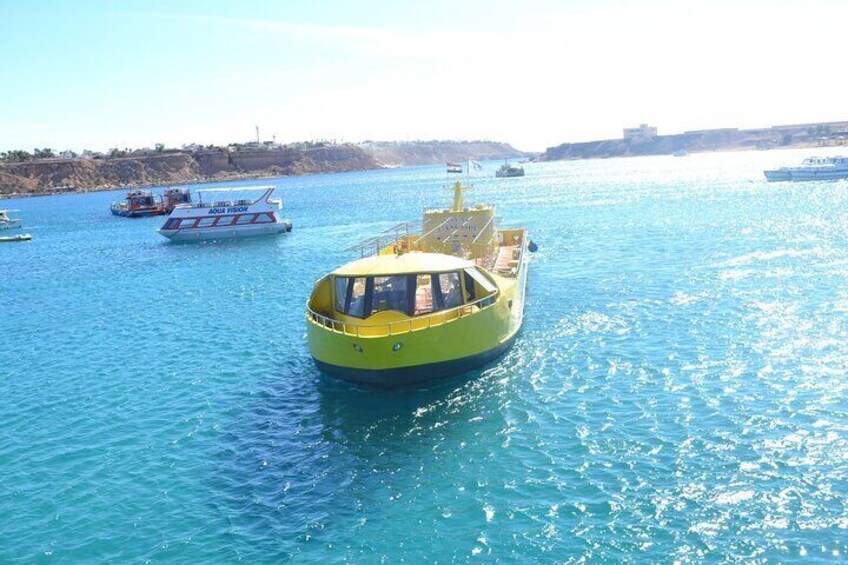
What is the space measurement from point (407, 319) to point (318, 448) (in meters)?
5.43

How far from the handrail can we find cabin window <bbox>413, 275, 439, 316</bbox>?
0.50 meters

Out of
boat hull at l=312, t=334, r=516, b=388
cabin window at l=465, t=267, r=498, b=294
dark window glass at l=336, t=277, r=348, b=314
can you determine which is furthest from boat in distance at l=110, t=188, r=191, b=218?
boat hull at l=312, t=334, r=516, b=388

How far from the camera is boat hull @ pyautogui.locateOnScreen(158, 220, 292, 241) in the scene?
71.9 m

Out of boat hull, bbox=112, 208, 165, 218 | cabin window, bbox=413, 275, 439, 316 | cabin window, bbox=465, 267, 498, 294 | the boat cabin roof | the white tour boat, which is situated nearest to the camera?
the boat cabin roof

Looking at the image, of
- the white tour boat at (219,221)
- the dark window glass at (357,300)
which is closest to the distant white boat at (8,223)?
the white tour boat at (219,221)

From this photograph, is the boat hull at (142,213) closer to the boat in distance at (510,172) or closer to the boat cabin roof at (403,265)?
the boat cabin roof at (403,265)

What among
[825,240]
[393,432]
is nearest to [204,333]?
[393,432]

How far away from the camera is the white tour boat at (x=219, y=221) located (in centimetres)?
7188

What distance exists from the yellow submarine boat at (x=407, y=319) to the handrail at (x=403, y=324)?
0.03 meters

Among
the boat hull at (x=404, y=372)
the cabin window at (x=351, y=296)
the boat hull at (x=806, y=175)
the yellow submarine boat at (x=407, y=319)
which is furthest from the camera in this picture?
the boat hull at (x=806, y=175)

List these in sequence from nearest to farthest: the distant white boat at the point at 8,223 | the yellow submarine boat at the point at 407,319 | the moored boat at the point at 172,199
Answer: the yellow submarine boat at the point at 407,319, the distant white boat at the point at 8,223, the moored boat at the point at 172,199

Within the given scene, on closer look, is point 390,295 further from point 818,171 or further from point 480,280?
point 818,171

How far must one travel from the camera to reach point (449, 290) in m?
22.8

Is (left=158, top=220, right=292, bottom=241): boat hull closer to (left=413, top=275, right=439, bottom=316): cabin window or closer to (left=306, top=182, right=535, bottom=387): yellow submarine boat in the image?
(left=306, top=182, right=535, bottom=387): yellow submarine boat
